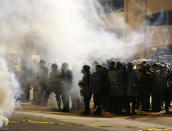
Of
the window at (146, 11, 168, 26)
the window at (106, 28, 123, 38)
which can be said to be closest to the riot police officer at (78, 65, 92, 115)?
the window at (106, 28, 123, 38)

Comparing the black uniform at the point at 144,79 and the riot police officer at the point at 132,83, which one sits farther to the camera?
the black uniform at the point at 144,79

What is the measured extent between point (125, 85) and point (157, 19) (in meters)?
12.6

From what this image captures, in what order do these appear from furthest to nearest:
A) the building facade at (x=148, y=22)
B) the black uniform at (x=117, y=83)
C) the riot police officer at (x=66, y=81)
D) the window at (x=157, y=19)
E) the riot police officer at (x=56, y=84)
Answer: the window at (x=157, y=19), the building facade at (x=148, y=22), the riot police officer at (x=56, y=84), the riot police officer at (x=66, y=81), the black uniform at (x=117, y=83)

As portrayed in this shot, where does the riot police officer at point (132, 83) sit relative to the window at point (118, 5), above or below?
below

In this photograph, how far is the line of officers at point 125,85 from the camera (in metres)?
10.3

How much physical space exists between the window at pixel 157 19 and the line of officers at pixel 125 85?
11.7m

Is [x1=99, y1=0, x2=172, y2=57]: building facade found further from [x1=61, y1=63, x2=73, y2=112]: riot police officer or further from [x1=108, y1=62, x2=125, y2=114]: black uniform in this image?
[x1=108, y1=62, x2=125, y2=114]: black uniform

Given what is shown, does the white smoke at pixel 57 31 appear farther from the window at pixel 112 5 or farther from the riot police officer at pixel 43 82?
the window at pixel 112 5

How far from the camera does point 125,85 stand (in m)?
10.4

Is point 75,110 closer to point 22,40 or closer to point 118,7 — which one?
point 22,40

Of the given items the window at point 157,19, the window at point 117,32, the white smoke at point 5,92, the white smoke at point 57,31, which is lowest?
the white smoke at point 5,92

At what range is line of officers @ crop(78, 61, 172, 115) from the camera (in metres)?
10.3

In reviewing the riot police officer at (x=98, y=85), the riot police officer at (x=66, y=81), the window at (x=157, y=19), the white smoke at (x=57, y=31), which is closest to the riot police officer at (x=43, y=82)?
the white smoke at (x=57, y=31)

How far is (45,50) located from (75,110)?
4.69 metres
